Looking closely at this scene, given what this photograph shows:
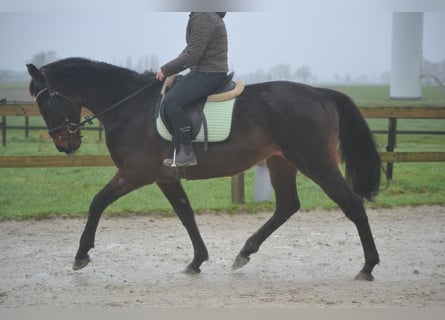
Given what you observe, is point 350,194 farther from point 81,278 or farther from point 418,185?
point 418,185

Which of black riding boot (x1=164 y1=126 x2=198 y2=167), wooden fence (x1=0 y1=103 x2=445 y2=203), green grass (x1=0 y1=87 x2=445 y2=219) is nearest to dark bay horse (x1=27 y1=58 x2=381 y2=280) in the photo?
black riding boot (x1=164 y1=126 x2=198 y2=167)

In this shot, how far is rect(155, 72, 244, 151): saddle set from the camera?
5152 millimetres

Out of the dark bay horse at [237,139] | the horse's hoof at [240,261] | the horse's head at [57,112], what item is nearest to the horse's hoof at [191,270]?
the dark bay horse at [237,139]

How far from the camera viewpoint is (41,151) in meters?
10.5

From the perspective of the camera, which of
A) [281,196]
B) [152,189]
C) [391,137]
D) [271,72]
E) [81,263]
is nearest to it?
[81,263]

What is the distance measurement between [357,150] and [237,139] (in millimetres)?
1027

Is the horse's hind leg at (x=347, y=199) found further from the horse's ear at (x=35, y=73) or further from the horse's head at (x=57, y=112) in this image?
the horse's ear at (x=35, y=73)

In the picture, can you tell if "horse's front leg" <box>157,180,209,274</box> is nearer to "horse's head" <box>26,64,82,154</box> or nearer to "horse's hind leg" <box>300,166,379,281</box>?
"horse's head" <box>26,64,82,154</box>

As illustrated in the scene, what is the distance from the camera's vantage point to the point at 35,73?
17.3 feet

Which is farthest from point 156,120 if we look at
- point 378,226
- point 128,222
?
point 378,226

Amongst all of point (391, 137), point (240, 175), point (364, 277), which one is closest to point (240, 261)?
point (364, 277)

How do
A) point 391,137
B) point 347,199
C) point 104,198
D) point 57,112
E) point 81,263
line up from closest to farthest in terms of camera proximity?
point 347,199 → point 104,198 → point 81,263 → point 57,112 → point 391,137

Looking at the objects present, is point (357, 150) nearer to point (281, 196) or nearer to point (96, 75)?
point (281, 196)

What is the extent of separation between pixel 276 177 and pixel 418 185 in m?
4.50
